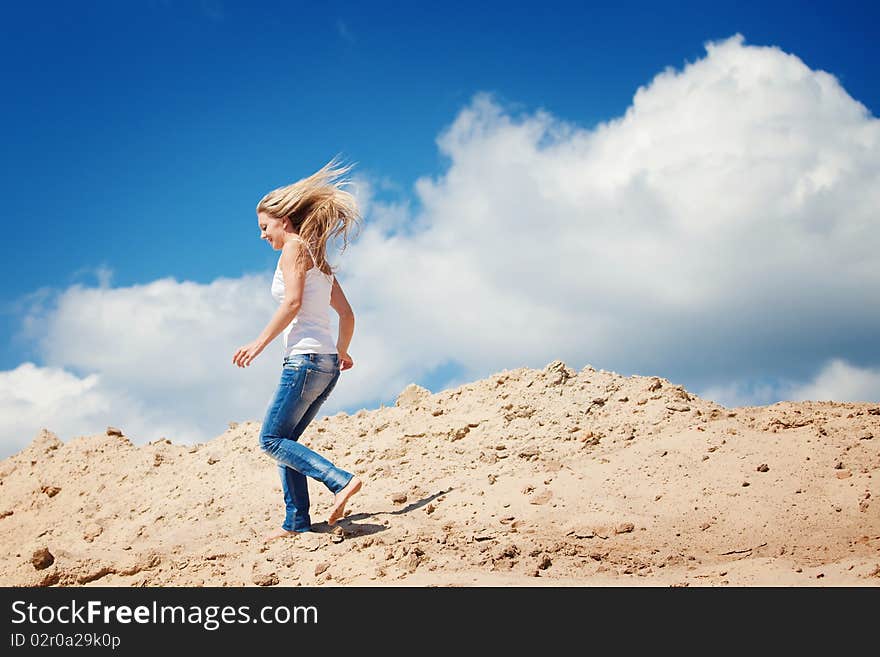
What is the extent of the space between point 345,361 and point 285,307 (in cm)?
86

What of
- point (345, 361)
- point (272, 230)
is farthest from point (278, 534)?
point (272, 230)

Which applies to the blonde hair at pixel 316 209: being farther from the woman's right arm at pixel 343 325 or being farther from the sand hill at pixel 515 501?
the sand hill at pixel 515 501

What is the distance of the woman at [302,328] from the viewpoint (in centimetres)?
550

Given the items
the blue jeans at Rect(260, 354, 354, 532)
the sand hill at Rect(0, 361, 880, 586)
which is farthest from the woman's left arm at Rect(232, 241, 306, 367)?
the sand hill at Rect(0, 361, 880, 586)

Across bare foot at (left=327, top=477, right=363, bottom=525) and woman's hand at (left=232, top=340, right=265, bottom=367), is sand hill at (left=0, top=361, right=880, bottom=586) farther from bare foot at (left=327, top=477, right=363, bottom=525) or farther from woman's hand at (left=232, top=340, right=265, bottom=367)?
woman's hand at (left=232, top=340, right=265, bottom=367)

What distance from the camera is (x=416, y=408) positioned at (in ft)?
29.6

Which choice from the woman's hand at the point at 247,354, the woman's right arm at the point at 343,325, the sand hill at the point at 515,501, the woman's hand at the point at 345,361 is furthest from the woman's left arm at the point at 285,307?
the sand hill at the point at 515,501

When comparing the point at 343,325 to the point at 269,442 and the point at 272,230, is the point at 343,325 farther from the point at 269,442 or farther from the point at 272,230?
the point at 269,442

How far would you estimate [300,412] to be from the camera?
5.64m

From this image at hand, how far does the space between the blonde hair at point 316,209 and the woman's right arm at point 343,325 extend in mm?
254

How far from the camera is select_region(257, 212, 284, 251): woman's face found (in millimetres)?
5781
